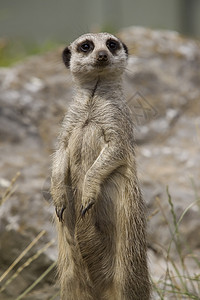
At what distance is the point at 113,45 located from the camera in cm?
354

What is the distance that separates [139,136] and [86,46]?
7.15 feet

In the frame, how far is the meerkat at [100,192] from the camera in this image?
3307 millimetres

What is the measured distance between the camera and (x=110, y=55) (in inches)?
132

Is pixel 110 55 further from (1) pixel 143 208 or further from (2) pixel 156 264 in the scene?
(2) pixel 156 264

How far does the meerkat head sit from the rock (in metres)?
0.67

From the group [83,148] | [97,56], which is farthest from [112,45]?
[83,148]

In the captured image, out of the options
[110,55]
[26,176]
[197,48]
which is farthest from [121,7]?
[110,55]

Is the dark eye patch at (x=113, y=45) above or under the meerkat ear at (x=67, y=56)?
under

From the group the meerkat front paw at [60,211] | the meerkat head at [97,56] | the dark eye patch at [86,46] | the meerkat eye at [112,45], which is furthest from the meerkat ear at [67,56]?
the meerkat front paw at [60,211]

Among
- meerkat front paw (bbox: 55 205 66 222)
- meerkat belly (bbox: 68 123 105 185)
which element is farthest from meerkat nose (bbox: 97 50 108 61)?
meerkat front paw (bbox: 55 205 66 222)

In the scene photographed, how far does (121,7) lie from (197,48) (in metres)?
6.69

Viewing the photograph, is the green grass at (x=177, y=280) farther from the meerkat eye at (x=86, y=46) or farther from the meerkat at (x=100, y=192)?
the meerkat eye at (x=86, y=46)

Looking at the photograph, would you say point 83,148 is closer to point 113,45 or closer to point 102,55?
point 102,55

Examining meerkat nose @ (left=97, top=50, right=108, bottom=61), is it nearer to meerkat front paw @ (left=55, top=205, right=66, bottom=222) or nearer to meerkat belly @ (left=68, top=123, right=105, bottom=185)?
meerkat belly @ (left=68, top=123, right=105, bottom=185)
